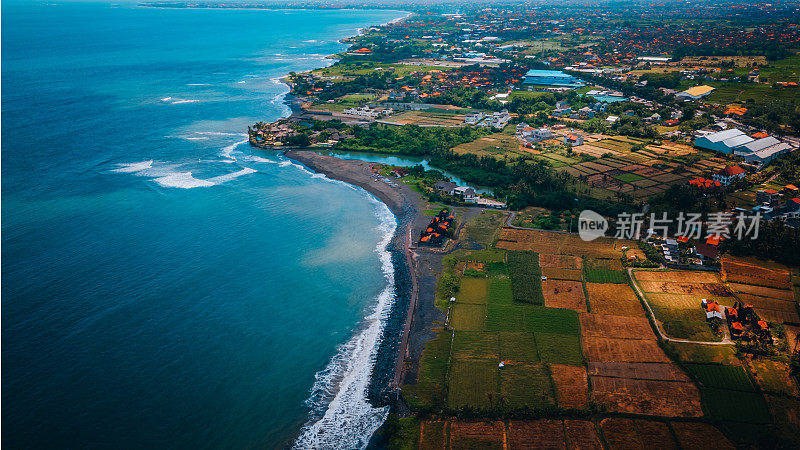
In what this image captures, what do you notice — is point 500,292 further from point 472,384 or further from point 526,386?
point 472,384

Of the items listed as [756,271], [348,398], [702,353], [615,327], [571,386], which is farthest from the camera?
[756,271]

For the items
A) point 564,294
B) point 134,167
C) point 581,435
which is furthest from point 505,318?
point 134,167

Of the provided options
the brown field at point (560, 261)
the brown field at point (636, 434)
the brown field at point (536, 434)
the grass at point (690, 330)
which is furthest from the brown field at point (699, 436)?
the brown field at point (560, 261)

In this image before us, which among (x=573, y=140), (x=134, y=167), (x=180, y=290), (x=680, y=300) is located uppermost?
(x=573, y=140)

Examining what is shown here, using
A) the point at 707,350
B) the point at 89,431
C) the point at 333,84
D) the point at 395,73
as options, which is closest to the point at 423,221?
the point at 707,350

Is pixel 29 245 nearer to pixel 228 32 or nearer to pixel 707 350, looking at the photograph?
pixel 707 350

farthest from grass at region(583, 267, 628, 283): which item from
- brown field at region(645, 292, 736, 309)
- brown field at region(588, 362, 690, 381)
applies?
brown field at region(588, 362, 690, 381)

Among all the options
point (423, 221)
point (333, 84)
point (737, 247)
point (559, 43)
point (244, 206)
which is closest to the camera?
point (737, 247)
